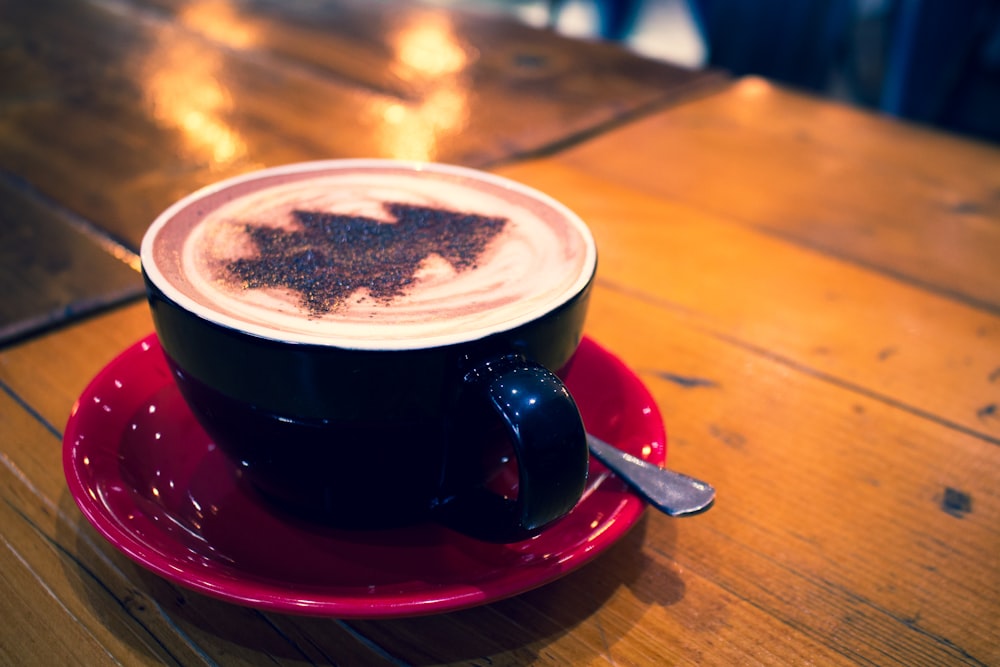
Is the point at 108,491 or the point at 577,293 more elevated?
the point at 577,293

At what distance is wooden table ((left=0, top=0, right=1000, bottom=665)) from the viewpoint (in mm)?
377

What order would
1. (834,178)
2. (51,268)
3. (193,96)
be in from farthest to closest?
1. (193,96)
2. (834,178)
3. (51,268)

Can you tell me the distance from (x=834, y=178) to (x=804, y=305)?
297 mm

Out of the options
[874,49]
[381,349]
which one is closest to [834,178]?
[381,349]

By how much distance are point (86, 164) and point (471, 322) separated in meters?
0.61

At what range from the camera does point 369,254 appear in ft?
1.39

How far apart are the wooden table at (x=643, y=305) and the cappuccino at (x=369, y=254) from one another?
0.14 m

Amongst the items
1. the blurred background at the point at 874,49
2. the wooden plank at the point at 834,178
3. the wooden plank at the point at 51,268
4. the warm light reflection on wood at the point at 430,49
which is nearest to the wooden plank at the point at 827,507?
the wooden plank at the point at 834,178

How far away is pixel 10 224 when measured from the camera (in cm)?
69

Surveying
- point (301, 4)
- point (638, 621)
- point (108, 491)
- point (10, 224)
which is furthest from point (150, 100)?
point (638, 621)

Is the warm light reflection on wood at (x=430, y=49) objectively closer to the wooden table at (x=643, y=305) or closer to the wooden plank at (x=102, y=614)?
the wooden table at (x=643, y=305)

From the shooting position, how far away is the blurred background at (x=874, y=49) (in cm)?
224

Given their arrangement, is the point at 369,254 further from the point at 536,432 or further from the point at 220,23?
the point at 220,23

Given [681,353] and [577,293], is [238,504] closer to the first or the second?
→ [577,293]
